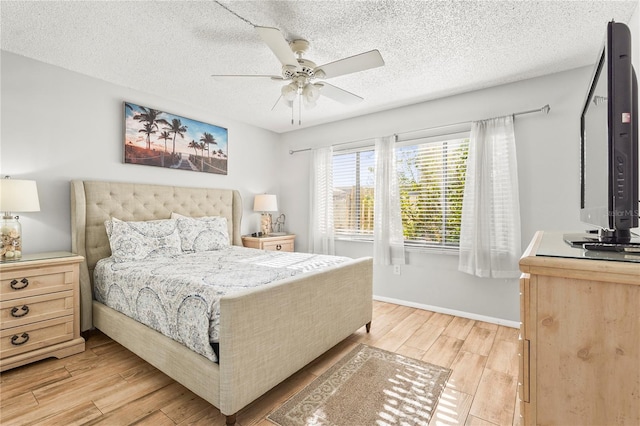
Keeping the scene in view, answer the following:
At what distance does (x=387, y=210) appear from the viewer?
3752 millimetres

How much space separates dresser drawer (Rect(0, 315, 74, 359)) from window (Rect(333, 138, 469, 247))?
10.5 ft

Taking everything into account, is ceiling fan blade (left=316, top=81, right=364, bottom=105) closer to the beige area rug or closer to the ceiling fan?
the ceiling fan

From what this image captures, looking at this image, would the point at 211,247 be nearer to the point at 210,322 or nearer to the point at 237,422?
the point at 210,322

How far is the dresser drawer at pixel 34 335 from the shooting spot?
215 cm

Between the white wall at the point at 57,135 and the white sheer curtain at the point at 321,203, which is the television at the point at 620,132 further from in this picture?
the white wall at the point at 57,135

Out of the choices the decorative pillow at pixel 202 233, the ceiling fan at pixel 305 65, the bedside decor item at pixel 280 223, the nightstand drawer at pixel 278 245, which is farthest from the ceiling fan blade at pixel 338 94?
the bedside decor item at pixel 280 223

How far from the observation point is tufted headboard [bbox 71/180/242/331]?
2768mm

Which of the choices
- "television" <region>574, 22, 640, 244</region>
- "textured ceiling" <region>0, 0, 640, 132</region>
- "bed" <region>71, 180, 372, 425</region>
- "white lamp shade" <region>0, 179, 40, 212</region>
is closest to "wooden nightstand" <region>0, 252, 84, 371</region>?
"bed" <region>71, 180, 372, 425</region>

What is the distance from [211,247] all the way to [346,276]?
1702 millimetres

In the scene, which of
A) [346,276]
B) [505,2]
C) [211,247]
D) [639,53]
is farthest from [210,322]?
[639,53]

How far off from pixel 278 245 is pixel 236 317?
2.75 meters

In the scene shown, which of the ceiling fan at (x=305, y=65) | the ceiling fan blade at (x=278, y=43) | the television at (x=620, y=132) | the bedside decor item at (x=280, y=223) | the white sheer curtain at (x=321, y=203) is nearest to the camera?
the television at (x=620, y=132)

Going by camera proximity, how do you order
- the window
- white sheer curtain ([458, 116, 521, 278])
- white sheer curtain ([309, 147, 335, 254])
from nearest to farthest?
white sheer curtain ([458, 116, 521, 278]), the window, white sheer curtain ([309, 147, 335, 254])

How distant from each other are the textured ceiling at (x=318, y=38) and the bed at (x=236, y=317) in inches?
48.0
